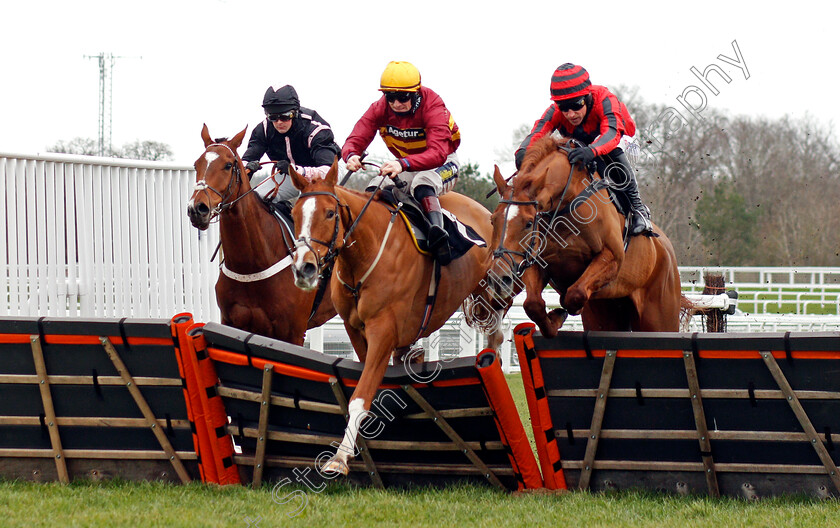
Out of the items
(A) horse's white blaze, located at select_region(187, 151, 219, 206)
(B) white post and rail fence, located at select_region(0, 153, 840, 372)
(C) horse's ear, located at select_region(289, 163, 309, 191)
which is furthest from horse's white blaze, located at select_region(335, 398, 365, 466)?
(B) white post and rail fence, located at select_region(0, 153, 840, 372)

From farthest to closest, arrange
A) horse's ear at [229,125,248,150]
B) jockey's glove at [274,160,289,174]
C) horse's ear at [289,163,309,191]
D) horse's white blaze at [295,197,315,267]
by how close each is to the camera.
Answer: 1. horse's ear at [229,125,248,150]
2. jockey's glove at [274,160,289,174]
3. horse's ear at [289,163,309,191]
4. horse's white blaze at [295,197,315,267]

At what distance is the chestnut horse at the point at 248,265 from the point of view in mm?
6608

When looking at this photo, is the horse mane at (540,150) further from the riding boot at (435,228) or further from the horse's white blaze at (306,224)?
the horse's white blaze at (306,224)

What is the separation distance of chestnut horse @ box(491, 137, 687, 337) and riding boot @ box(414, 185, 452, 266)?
0.52 meters

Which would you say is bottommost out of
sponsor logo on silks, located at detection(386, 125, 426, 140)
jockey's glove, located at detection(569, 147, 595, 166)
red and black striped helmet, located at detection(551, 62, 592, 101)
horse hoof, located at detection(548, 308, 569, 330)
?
horse hoof, located at detection(548, 308, 569, 330)

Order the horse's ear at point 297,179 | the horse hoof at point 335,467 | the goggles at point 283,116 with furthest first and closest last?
the goggles at point 283,116 → the horse's ear at point 297,179 → the horse hoof at point 335,467

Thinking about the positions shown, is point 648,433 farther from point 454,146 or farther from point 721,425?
point 454,146

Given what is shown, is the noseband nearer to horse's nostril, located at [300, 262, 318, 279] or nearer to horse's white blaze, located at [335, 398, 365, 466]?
horse's nostril, located at [300, 262, 318, 279]

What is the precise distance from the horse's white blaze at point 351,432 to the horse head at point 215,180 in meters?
1.89

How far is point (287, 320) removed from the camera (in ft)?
22.3

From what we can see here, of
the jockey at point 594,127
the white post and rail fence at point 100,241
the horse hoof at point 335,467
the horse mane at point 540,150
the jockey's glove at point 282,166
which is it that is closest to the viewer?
the horse hoof at point 335,467

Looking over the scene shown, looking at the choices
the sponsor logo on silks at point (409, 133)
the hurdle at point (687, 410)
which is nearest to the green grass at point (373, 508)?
the hurdle at point (687, 410)

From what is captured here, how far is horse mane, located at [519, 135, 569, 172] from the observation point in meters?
5.70

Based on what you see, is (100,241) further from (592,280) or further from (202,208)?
(592,280)
